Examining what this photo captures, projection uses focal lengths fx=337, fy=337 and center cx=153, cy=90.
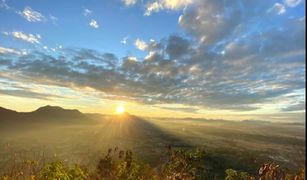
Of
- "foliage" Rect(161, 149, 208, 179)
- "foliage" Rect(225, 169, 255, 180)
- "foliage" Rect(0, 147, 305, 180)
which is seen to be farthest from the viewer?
"foliage" Rect(225, 169, 255, 180)

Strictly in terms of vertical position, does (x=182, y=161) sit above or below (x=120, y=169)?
above

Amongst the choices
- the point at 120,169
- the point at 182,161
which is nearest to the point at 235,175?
the point at 182,161

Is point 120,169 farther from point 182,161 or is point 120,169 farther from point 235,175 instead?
point 235,175

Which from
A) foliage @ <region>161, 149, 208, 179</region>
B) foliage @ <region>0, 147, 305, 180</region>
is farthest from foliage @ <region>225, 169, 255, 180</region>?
foliage @ <region>161, 149, 208, 179</region>

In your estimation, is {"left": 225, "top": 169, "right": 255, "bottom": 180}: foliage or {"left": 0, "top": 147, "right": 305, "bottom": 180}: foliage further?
{"left": 225, "top": 169, "right": 255, "bottom": 180}: foliage

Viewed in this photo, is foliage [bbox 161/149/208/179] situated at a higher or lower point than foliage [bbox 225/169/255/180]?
higher

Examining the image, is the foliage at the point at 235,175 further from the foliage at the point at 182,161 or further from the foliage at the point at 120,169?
the foliage at the point at 182,161

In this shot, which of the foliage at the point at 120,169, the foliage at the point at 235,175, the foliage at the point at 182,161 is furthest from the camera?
the foliage at the point at 235,175

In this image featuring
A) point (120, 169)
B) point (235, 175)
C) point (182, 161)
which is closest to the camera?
point (182, 161)

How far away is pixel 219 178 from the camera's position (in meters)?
81.6

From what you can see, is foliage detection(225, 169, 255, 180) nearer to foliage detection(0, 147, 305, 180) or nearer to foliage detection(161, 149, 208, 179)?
foliage detection(0, 147, 305, 180)

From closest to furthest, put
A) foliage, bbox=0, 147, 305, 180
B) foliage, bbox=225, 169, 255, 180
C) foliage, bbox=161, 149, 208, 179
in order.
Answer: foliage, bbox=0, 147, 305, 180, foliage, bbox=161, 149, 208, 179, foliage, bbox=225, 169, 255, 180

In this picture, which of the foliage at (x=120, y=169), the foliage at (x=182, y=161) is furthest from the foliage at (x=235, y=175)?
the foliage at (x=182, y=161)

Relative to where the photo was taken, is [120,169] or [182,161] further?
[120,169]
